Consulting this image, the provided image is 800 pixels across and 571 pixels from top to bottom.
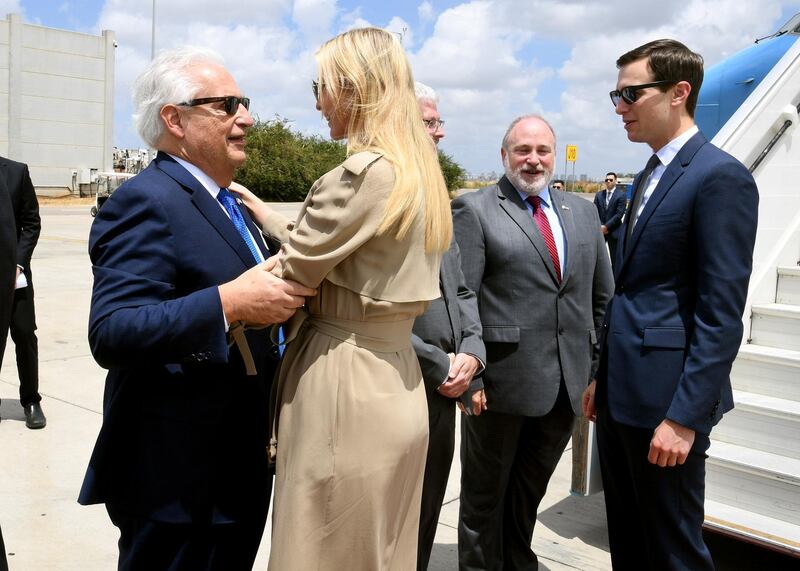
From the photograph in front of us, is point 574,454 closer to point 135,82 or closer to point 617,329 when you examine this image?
point 617,329

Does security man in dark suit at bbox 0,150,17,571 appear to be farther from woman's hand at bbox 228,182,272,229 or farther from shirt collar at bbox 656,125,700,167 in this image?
shirt collar at bbox 656,125,700,167

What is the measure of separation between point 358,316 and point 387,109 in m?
0.52

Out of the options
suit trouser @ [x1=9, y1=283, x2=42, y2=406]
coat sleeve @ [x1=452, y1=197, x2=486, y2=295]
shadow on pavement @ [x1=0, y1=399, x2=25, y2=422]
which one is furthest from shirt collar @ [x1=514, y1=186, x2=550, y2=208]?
shadow on pavement @ [x1=0, y1=399, x2=25, y2=422]

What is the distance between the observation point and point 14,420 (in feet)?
18.1

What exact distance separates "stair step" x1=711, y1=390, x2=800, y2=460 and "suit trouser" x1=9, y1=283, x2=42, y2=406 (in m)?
4.35

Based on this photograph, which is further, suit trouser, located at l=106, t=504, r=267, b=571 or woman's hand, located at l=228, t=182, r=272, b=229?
woman's hand, located at l=228, t=182, r=272, b=229

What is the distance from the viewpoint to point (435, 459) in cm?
302

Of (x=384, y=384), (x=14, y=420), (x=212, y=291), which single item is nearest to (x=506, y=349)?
(x=384, y=384)

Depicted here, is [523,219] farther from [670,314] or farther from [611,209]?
[611,209]

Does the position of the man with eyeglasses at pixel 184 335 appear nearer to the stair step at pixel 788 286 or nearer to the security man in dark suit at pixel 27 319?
the stair step at pixel 788 286

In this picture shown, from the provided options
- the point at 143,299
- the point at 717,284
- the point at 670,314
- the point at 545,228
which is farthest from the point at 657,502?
the point at 143,299

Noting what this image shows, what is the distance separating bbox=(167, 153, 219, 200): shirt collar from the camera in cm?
212

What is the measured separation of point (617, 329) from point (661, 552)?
2.45 feet

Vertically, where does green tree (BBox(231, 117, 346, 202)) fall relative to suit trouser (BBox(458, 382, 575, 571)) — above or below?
above
